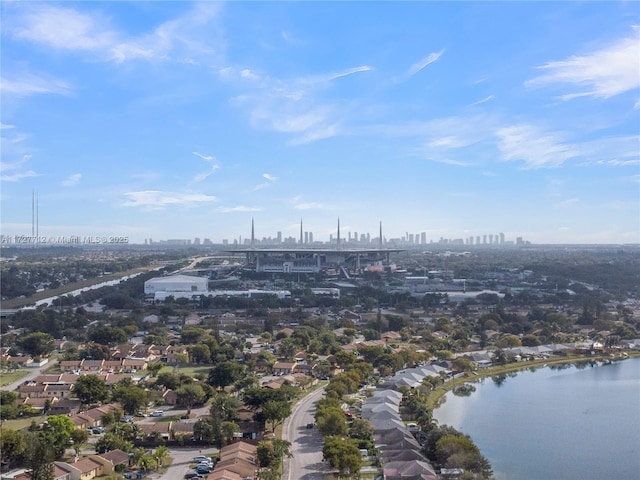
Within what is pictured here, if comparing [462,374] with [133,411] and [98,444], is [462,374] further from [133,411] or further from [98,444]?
[98,444]

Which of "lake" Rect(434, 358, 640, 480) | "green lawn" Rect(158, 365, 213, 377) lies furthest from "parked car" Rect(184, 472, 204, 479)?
"green lawn" Rect(158, 365, 213, 377)

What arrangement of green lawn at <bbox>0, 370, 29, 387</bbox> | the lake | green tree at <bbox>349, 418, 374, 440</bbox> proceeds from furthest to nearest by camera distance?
green lawn at <bbox>0, 370, 29, 387</bbox>
green tree at <bbox>349, 418, 374, 440</bbox>
the lake

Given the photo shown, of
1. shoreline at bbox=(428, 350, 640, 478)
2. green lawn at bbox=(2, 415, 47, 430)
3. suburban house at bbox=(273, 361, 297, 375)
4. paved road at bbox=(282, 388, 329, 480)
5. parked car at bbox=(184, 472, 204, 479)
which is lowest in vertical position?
shoreline at bbox=(428, 350, 640, 478)

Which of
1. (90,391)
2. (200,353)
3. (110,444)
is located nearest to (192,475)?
(110,444)

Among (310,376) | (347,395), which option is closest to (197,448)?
(347,395)

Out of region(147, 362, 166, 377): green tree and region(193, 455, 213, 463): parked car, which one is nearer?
region(193, 455, 213, 463): parked car

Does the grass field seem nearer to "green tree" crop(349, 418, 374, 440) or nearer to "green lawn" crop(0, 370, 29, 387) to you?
"green lawn" crop(0, 370, 29, 387)

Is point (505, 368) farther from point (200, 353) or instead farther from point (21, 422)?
point (21, 422)
